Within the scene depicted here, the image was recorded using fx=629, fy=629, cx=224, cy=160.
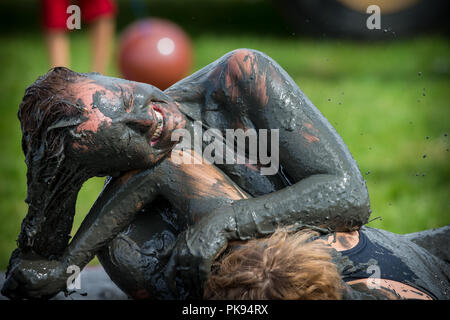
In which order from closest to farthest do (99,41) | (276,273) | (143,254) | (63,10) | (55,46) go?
(276,273)
(143,254)
(63,10)
(55,46)
(99,41)

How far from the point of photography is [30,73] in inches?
370

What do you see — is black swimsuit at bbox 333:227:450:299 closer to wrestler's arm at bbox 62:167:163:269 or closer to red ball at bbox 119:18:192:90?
wrestler's arm at bbox 62:167:163:269

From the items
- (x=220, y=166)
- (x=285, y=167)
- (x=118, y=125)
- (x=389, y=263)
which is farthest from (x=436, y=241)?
(x=118, y=125)

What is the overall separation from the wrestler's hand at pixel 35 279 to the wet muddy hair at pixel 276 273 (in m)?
0.62

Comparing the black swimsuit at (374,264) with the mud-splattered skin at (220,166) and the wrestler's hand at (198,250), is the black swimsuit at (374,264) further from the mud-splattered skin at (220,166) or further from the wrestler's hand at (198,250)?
the wrestler's hand at (198,250)

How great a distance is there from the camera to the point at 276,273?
2027mm

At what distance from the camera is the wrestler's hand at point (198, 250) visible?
6.98 feet

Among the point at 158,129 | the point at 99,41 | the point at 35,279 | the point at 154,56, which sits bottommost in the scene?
the point at 35,279

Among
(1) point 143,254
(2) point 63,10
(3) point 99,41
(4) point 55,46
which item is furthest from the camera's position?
(3) point 99,41

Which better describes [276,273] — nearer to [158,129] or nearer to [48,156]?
[158,129]

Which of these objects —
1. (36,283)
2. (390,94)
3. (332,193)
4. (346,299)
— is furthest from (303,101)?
(390,94)

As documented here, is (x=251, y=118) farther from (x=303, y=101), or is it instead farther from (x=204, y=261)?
(x=204, y=261)

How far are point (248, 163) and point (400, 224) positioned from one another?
8.22 ft

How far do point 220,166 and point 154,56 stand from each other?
4.82 metres
